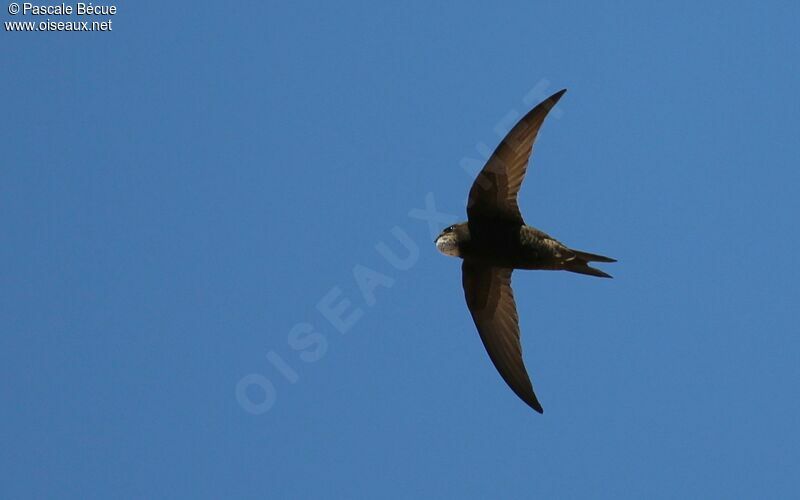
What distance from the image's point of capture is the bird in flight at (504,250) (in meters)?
8.83

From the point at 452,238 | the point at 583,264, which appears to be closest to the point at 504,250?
the point at 452,238

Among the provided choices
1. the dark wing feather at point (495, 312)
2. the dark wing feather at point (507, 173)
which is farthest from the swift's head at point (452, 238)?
the dark wing feather at point (495, 312)

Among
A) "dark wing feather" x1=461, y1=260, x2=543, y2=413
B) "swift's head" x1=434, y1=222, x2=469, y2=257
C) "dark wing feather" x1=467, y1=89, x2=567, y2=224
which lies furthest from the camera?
"dark wing feather" x1=461, y1=260, x2=543, y2=413

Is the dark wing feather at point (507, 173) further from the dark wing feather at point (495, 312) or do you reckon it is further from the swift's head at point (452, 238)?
the dark wing feather at point (495, 312)

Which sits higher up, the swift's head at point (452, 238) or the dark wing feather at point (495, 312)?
the swift's head at point (452, 238)

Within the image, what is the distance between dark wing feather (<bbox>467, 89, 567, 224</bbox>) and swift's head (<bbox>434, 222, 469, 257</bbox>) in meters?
0.14

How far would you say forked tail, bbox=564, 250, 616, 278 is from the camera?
8875mm

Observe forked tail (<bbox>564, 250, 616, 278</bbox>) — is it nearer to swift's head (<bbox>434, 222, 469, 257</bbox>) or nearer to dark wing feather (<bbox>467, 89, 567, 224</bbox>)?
dark wing feather (<bbox>467, 89, 567, 224</bbox>)

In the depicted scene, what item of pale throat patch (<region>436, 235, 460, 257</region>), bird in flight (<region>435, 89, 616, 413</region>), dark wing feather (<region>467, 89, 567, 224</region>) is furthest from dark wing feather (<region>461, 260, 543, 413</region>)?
dark wing feather (<region>467, 89, 567, 224</region>)

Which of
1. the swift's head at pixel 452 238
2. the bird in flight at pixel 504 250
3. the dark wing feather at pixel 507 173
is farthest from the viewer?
the swift's head at pixel 452 238

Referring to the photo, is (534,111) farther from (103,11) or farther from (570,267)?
(103,11)

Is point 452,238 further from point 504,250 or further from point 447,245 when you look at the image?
point 504,250

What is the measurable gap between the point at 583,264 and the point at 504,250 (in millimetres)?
674

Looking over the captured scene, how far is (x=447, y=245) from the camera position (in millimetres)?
9289
